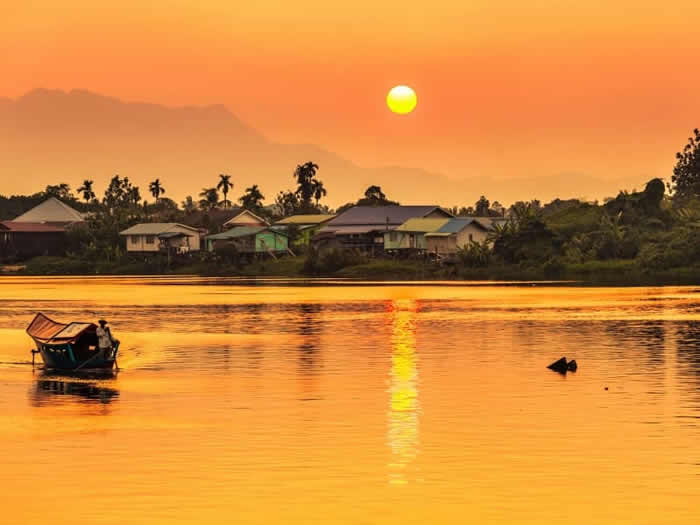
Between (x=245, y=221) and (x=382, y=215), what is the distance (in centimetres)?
3083

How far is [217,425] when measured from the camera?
100.0 ft

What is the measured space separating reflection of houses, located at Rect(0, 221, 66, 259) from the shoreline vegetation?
87 centimetres

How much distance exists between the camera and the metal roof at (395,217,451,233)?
150 meters

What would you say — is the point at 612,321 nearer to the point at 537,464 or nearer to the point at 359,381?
the point at 359,381

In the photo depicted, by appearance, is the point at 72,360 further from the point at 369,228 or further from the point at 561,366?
the point at 369,228

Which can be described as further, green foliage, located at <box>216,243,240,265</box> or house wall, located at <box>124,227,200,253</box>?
house wall, located at <box>124,227,200,253</box>

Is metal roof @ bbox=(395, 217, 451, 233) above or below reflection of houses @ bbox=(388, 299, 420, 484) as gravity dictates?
above

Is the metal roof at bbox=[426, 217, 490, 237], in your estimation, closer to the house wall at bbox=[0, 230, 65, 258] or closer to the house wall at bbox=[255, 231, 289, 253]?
the house wall at bbox=[255, 231, 289, 253]

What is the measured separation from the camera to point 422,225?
15175 cm

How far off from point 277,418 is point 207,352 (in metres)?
20.9

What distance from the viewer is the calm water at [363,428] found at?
21.3 metres

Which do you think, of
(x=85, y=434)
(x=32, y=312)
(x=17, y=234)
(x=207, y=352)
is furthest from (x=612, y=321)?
(x=17, y=234)

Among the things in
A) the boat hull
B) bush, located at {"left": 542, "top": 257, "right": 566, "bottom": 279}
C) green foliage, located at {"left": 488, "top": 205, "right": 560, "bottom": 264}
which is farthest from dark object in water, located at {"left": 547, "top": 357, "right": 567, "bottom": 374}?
bush, located at {"left": 542, "top": 257, "right": 566, "bottom": 279}

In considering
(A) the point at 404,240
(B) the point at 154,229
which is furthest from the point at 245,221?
(A) the point at 404,240
